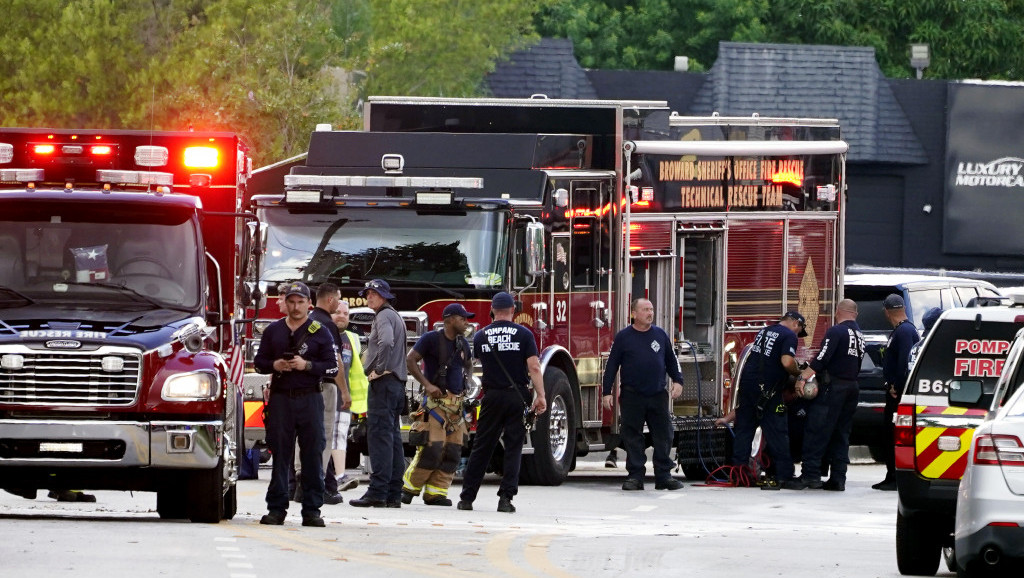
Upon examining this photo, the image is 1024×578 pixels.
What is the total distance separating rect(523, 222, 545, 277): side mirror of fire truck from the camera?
18594mm

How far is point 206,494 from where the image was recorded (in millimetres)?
14266

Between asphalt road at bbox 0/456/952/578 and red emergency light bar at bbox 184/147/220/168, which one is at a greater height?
red emergency light bar at bbox 184/147/220/168

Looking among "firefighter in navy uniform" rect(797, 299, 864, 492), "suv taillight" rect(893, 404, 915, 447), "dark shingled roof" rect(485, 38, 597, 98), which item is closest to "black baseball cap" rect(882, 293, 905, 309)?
"firefighter in navy uniform" rect(797, 299, 864, 492)

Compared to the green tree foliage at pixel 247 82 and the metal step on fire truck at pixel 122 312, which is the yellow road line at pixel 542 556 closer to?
the metal step on fire truck at pixel 122 312

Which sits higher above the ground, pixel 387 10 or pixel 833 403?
pixel 387 10

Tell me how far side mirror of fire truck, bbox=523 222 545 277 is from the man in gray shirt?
208 centimetres

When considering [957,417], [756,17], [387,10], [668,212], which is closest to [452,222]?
[668,212]

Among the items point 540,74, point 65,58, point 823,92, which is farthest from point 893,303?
point 540,74

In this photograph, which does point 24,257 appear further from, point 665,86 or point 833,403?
point 665,86

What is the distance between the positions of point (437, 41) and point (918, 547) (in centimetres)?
2792

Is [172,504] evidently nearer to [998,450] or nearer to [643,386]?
[643,386]

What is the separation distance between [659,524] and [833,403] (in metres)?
4.71

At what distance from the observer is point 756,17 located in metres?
57.1

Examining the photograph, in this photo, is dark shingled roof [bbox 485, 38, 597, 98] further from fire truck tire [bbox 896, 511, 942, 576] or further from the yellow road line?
fire truck tire [bbox 896, 511, 942, 576]
